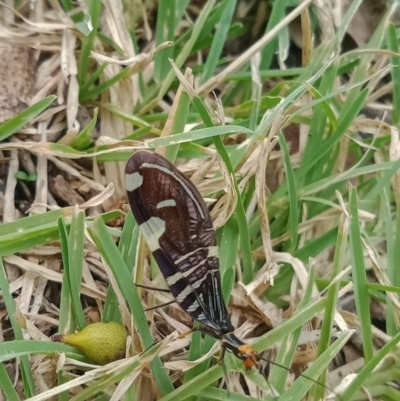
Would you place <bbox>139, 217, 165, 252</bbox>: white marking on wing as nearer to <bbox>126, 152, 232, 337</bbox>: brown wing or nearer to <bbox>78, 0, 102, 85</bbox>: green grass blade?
<bbox>126, 152, 232, 337</bbox>: brown wing

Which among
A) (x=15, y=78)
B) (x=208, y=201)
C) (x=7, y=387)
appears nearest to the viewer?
(x=7, y=387)

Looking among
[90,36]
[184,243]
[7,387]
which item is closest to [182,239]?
[184,243]

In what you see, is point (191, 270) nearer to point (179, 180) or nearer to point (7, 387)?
point (179, 180)

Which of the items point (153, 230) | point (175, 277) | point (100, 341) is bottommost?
point (100, 341)

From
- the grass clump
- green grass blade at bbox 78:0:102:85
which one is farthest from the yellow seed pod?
green grass blade at bbox 78:0:102:85

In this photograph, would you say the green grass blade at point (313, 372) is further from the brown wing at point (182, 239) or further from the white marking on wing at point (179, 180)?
the white marking on wing at point (179, 180)

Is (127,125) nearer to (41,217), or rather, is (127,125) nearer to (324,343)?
(41,217)

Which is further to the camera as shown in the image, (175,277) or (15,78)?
(15,78)
